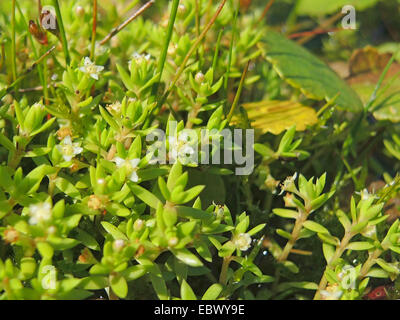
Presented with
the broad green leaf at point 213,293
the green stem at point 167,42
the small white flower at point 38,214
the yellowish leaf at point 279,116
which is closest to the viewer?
the small white flower at point 38,214

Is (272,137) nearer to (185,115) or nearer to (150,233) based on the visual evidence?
(185,115)

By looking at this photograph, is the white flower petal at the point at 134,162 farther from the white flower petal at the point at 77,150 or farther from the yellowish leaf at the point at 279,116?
the yellowish leaf at the point at 279,116

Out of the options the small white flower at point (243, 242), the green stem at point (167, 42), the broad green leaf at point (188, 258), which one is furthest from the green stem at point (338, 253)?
the green stem at point (167, 42)

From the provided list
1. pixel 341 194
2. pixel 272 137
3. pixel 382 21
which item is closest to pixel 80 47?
pixel 272 137

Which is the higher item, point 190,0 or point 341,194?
point 190,0

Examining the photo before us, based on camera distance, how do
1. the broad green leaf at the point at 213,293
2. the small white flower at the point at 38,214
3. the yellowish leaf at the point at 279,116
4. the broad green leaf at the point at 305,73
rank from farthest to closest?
the broad green leaf at the point at 305,73 → the yellowish leaf at the point at 279,116 → the broad green leaf at the point at 213,293 → the small white flower at the point at 38,214

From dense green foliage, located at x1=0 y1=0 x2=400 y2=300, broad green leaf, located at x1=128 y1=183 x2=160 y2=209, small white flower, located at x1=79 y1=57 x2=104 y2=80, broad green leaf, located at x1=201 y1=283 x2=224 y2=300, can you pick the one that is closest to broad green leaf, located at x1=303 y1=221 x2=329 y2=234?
dense green foliage, located at x1=0 y1=0 x2=400 y2=300

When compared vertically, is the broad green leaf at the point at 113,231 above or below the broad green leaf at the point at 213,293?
above
